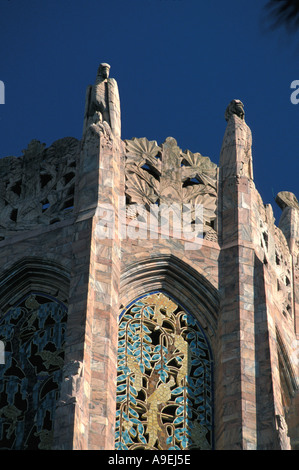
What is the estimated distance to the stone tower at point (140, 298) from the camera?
26.9 meters

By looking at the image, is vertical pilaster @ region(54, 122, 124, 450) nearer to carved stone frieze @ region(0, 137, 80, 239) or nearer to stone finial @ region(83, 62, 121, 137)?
stone finial @ region(83, 62, 121, 137)

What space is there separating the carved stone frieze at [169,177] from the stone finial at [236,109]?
61.7 inches

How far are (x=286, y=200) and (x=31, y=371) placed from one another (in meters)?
11.9

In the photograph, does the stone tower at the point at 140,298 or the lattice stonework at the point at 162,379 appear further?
the lattice stonework at the point at 162,379

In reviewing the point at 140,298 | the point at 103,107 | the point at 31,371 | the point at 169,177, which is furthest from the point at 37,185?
the point at 31,371

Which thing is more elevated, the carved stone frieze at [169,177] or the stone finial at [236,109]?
the stone finial at [236,109]

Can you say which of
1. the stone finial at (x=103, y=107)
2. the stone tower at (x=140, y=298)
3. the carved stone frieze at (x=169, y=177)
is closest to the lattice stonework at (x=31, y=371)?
the stone tower at (x=140, y=298)

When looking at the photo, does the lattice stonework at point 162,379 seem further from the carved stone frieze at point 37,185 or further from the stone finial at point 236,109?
the stone finial at point 236,109

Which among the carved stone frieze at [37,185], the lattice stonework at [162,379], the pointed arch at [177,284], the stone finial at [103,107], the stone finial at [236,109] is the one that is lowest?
the lattice stonework at [162,379]

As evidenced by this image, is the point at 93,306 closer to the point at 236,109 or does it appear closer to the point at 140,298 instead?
the point at 140,298
